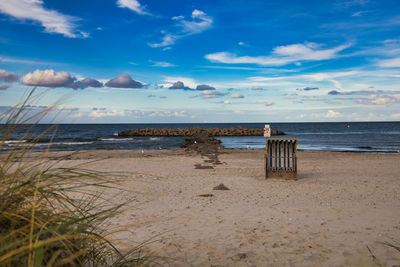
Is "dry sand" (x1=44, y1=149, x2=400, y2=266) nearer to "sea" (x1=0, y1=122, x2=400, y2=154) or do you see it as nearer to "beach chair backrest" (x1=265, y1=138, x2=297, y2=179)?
"beach chair backrest" (x1=265, y1=138, x2=297, y2=179)

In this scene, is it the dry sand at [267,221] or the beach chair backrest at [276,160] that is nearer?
the dry sand at [267,221]

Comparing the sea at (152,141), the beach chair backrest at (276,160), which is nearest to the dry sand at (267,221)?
the beach chair backrest at (276,160)

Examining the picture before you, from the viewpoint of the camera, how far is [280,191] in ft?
26.5

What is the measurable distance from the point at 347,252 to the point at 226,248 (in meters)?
1.65

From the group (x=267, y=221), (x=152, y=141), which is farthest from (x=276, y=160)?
(x=152, y=141)

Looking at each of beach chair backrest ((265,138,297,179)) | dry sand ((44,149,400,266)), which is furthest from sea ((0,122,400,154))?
beach chair backrest ((265,138,297,179))

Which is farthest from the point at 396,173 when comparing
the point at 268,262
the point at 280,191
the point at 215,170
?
the point at 268,262

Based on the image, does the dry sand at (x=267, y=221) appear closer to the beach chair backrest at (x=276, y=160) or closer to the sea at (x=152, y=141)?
the beach chair backrest at (x=276, y=160)

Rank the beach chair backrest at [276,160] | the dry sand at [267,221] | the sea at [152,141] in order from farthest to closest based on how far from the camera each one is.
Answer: the beach chair backrest at [276,160] < the dry sand at [267,221] < the sea at [152,141]

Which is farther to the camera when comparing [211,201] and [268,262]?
[211,201]

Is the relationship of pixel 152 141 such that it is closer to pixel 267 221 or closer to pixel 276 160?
pixel 276 160

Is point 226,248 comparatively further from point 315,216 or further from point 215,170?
point 215,170

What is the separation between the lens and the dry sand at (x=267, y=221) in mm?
3932

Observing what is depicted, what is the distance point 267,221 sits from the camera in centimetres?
539
